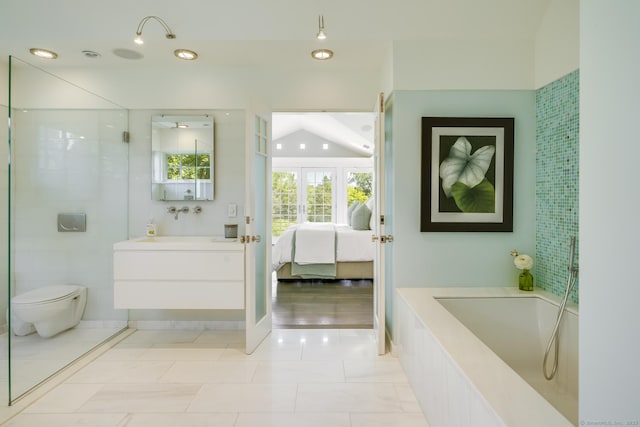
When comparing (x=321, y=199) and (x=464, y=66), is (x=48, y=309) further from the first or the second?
(x=321, y=199)

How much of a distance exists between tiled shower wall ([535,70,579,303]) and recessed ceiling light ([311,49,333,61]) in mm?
1582

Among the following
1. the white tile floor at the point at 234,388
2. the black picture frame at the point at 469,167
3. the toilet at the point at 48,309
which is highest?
the black picture frame at the point at 469,167

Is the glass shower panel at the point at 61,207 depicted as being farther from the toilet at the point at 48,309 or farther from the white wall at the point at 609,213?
the white wall at the point at 609,213

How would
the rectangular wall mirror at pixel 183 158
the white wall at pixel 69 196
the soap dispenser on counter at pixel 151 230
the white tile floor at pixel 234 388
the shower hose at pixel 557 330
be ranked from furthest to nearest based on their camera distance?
the rectangular wall mirror at pixel 183 158 → the soap dispenser on counter at pixel 151 230 → the white wall at pixel 69 196 → the shower hose at pixel 557 330 → the white tile floor at pixel 234 388

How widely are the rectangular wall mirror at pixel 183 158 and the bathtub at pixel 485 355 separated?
6.68 feet

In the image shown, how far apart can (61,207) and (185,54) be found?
1591mm

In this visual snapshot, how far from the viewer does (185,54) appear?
9.73 feet

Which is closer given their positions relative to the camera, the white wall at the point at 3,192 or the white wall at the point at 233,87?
the white wall at the point at 3,192

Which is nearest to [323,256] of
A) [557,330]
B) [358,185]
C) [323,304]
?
[323,304]

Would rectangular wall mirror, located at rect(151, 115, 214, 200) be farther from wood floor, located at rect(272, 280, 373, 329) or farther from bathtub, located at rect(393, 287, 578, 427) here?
bathtub, located at rect(393, 287, 578, 427)

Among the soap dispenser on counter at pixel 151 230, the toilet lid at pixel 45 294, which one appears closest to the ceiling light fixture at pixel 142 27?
the soap dispenser on counter at pixel 151 230

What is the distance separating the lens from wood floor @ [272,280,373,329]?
3.49 meters

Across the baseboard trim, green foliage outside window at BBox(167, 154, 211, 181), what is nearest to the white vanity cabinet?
the baseboard trim

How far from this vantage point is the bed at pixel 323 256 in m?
4.98
